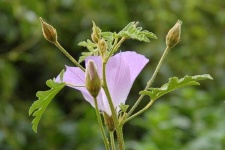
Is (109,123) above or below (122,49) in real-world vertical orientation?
below

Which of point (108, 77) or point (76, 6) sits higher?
point (76, 6)

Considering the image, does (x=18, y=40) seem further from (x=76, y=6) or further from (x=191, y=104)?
(x=191, y=104)

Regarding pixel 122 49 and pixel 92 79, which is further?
pixel 122 49

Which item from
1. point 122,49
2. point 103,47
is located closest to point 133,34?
point 103,47

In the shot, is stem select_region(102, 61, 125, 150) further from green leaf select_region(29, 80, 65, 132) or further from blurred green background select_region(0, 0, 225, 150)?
blurred green background select_region(0, 0, 225, 150)

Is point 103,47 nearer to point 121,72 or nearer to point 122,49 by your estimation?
point 121,72

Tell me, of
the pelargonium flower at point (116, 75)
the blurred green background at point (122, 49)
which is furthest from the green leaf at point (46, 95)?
the blurred green background at point (122, 49)

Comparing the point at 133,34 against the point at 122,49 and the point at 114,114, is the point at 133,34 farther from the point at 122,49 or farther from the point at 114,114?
the point at 122,49

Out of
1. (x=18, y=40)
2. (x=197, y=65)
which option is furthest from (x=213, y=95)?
(x=18, y=40)
